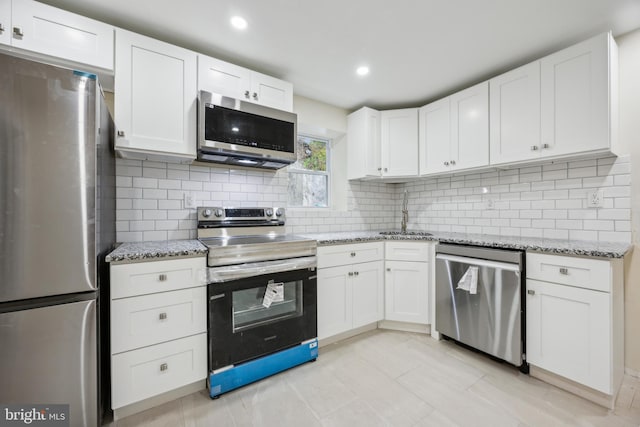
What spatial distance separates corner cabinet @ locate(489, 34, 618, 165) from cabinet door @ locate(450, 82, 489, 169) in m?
0.06

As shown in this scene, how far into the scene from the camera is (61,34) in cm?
150

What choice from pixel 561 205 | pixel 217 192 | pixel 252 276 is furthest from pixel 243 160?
pixel 561 205

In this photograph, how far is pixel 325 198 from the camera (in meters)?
3.25

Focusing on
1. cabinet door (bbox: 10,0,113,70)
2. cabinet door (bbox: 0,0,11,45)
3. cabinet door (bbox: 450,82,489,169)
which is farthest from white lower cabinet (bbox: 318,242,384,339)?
cabinet door (bbox: 0,0,11,45)

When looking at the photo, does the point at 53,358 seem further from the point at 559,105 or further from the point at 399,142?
the point at 559,105

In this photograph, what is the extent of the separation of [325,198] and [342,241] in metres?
1.02

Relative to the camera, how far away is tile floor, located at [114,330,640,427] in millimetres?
1483

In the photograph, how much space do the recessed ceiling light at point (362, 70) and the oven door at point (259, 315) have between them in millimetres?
1773

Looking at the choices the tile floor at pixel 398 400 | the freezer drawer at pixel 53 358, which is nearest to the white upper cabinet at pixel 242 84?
the freezer drawer at pixel 53 358

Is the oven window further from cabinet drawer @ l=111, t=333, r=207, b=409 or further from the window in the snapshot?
the window

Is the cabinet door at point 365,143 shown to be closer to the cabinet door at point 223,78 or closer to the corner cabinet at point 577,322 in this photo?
the cabinet door at point 223,78

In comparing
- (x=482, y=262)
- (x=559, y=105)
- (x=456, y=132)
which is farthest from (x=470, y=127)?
(x=482, y=262)

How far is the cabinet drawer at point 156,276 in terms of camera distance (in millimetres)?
1447

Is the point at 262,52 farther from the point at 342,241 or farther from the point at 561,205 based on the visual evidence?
the point at 561,205
